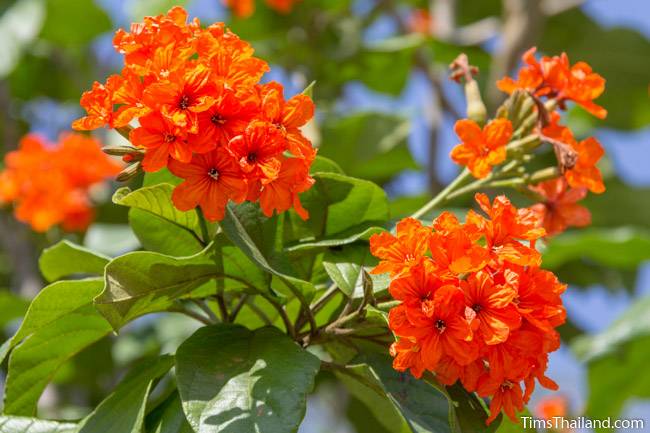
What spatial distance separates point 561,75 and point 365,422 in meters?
1.01

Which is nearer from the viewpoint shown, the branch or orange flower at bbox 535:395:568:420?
the branch

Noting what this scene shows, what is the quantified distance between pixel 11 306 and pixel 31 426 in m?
0.95

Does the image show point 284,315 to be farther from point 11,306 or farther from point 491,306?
point 11,306

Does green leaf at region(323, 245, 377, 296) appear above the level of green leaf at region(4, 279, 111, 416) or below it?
above

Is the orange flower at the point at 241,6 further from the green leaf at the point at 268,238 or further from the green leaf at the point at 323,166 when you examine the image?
the green leaf at the point at 268,238

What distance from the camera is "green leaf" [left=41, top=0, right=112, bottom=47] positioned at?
125 inches

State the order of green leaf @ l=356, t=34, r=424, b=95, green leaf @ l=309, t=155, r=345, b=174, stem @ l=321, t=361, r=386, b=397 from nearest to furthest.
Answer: stem @ l=321, t=361, r=386, b=397, green leaf @ l=309, t=155, r=345, b=174, green leaf @ l=356, t=34, r=424, b=95

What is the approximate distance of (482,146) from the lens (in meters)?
1.13

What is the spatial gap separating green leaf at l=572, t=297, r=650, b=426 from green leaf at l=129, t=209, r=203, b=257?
1.51m

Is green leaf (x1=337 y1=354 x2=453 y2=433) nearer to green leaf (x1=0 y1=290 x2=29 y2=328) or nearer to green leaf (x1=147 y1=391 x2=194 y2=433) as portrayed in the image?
green leaf (x1=147 y1=391 x2=194 y2=433)

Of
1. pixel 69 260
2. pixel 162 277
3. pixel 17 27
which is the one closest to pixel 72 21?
pixel 17 27

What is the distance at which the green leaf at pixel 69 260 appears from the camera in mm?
1171

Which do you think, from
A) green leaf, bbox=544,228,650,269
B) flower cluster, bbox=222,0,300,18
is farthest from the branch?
flower cluster, bbox=222,0,300,18

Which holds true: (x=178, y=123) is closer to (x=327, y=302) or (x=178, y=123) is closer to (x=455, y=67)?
(x=327, y=302)
